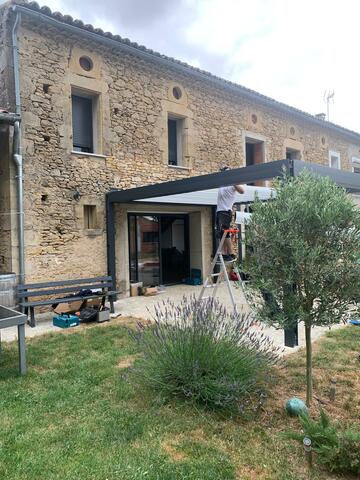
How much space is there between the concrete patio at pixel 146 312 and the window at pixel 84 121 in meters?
3.64

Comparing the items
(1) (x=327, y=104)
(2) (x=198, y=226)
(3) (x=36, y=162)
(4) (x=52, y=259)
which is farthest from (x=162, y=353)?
(1) (x=327, y=104)

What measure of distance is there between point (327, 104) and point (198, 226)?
12332 millimetres

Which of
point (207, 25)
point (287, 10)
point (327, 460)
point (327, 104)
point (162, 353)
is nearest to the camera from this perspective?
point (327, 460)

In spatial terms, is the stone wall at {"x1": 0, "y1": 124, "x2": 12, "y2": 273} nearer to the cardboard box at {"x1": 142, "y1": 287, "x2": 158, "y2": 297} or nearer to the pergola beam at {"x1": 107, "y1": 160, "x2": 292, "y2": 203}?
the pergola beam at {"x1": 107, "y1": 160, "x2": 292, "y2": 203}

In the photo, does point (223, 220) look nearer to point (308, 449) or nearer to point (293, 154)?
point (308, 449)

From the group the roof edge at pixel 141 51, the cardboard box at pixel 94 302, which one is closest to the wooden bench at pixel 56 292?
the cardboard box at pixel 94 302

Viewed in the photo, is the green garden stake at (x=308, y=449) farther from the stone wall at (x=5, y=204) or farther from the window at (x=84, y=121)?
the window at (x=84, y=121)

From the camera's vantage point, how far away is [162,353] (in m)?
3.34

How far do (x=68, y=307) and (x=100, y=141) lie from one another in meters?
3.83

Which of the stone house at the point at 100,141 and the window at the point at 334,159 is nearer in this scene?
the stone house at the point at 100,141

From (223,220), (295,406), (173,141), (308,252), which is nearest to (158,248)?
(173,141)

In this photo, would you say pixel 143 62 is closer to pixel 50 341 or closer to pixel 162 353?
pixel 50 341

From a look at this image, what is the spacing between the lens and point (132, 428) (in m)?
2.81

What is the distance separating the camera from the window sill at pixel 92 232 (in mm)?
8133
